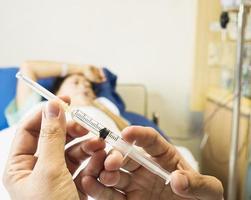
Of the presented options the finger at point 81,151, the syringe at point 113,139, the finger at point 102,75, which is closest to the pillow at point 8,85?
the finger at point 102,75

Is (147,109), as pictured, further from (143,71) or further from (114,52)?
(114,52)

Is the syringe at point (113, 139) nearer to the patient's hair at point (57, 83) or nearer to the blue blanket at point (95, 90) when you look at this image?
the blue blanket at point (95, 90)

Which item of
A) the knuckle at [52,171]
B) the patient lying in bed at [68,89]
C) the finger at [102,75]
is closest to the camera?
the knuckle at [52,171]

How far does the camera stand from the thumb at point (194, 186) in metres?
0.55

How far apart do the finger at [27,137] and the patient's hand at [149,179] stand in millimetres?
141

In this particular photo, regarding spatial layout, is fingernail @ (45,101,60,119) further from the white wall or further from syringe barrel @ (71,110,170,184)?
the white wall

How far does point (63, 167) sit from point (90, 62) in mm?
1625

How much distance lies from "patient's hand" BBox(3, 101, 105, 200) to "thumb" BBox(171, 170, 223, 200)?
0.59 feet

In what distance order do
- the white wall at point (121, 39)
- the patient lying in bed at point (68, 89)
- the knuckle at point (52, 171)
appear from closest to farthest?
the knuckle at point (52, 171) → the patient lying in bed at point (68, 89) → the white wall at point (121, 39)

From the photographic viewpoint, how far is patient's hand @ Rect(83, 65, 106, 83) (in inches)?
69.3

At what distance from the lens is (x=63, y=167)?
0.55 metres

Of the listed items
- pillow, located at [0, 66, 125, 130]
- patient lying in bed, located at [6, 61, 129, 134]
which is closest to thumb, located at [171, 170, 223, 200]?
patient lying in bed, located at [6, 61, 129, 134]

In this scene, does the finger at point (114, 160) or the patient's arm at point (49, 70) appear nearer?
the finger at point (114, 160)

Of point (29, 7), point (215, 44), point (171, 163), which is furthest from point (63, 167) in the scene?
point (29, 7)
